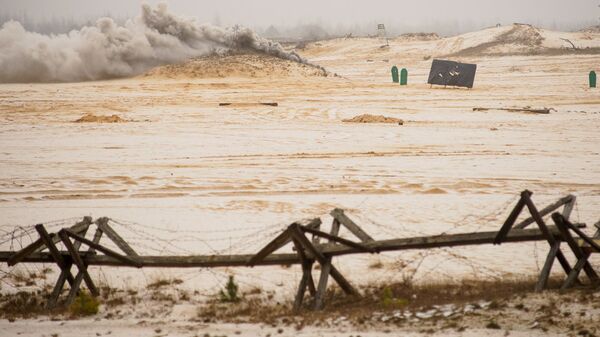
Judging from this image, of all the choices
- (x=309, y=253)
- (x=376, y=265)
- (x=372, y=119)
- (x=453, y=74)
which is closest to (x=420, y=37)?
(x=453, y=74)

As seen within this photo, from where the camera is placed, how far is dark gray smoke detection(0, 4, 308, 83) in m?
36.2

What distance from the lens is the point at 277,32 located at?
11831cm

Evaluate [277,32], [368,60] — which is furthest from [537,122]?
[277,32]

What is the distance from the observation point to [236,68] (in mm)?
36375

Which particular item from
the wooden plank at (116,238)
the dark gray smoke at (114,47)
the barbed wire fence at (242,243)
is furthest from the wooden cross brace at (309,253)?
the dark gray smoke at (114,47)

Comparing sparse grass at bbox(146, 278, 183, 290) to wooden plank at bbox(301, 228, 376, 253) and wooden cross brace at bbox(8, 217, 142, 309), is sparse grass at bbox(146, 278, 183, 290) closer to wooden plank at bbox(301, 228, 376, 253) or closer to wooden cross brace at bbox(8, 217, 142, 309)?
wooden cross brace at bbox(8, 217, 142, 309)

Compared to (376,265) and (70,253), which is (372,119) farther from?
(70,253)

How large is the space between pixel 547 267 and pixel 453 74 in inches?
958

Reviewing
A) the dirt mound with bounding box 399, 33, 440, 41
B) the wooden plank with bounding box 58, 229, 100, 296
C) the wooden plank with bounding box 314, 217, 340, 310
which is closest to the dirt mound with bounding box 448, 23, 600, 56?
the dirt mound with bounding box 399, 33, 440, 41

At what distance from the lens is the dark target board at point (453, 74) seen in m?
31.1

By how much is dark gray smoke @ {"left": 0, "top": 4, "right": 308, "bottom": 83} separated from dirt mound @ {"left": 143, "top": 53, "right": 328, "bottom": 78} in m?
1.46

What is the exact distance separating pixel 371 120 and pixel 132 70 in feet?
65.7

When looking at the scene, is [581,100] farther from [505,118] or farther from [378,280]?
[378,280]

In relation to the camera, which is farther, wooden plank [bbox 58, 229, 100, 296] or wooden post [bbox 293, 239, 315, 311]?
wooden plank [bbox 58, 229, 100, 296]
